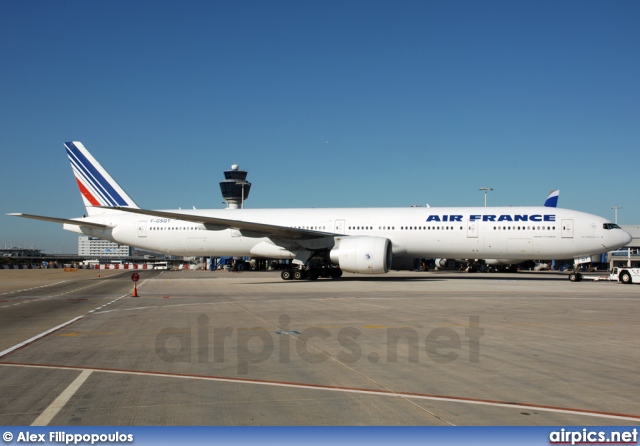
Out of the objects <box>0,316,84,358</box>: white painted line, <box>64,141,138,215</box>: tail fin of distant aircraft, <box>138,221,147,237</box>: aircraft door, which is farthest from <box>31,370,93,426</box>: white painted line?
<box>64,141,138,215</box>: tail fin of distant aircraft

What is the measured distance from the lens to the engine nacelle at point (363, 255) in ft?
96.9

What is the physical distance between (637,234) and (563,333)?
78.3 metres

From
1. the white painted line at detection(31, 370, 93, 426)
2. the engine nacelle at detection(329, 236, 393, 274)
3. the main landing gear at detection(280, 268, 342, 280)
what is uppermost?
the engine nacelle at detection(329, 236, 393, 274)

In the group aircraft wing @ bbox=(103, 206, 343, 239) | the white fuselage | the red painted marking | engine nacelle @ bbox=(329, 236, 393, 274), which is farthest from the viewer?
the red painted marking

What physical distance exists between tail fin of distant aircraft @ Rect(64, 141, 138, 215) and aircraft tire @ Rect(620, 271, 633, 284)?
97.0 feet

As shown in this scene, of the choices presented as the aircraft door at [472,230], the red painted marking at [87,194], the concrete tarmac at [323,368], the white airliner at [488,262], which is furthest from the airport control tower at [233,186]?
the concrete tarmac at [323,368]

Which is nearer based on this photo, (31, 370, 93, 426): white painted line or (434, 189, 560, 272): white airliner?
(31, 370, 93, 426): white painted line

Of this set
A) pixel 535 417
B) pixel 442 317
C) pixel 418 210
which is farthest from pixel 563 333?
pixel 418 210

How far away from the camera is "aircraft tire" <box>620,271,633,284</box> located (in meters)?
32.0

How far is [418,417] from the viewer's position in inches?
218

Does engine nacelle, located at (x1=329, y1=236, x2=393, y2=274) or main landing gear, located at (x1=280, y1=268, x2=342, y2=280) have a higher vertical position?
engine nacelle, located at (x1=329, y1=236, x2=393, y2=274)

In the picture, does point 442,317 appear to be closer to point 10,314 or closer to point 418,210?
point 10,314

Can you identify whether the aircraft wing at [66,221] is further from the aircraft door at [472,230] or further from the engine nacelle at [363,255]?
the aircraft door at [472,230]

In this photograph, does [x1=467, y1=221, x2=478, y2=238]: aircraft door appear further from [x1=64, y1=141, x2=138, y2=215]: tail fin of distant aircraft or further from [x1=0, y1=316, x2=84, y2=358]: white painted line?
[x1=0, y1=316, x2=84, y2=358]: white painted line
